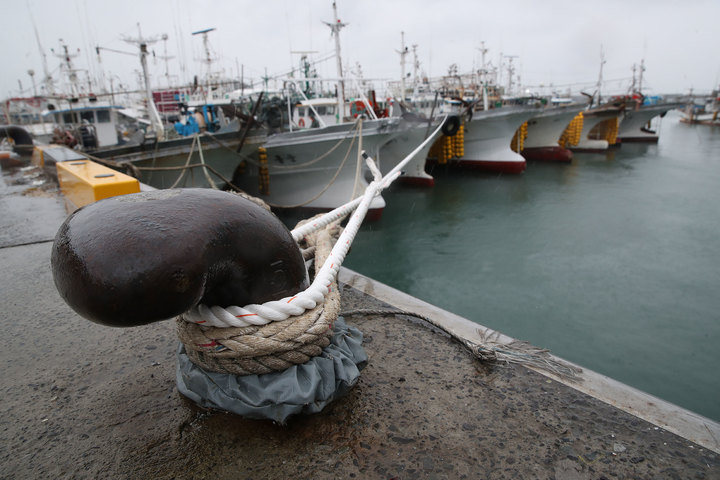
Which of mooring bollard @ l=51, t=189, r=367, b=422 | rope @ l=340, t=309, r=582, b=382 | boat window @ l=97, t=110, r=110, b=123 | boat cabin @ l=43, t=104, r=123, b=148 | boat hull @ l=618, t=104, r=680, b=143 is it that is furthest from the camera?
boat hull @ l=618, t=104, r=680, b=143

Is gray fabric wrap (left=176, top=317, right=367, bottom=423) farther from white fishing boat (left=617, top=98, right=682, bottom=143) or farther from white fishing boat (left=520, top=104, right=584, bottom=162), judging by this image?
white fishing boat (left=617, top=98, right=682, bottom=143)

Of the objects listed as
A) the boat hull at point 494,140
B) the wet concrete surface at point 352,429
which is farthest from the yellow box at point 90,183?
the boat hull at point 494,140

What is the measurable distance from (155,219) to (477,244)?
31.2 feet

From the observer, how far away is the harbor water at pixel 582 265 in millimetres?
5543

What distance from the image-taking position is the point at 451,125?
14.5 m

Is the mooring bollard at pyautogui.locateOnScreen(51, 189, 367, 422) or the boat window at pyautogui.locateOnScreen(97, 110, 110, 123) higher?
the boat window at pyautogui.locateOnScreen(97, 110, 110, 123)

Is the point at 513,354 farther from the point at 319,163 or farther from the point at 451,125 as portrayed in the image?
the point at 451,125

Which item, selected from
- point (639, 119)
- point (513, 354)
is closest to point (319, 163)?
point (513, 354)

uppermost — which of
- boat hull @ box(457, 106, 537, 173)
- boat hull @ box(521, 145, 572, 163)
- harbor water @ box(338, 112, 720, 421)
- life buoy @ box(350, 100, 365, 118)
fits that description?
life buoy @ box(350, 100, 365, 118)

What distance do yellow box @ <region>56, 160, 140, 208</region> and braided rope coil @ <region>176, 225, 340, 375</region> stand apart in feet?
8.40

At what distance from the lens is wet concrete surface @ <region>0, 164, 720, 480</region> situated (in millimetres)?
1372

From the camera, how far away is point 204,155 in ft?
34.2

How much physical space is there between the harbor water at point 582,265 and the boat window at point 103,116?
9.31m

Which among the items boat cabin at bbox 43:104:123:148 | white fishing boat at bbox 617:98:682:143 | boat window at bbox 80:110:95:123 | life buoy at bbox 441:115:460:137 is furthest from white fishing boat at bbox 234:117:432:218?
white fishing boat at bbox 617:98:682:143
